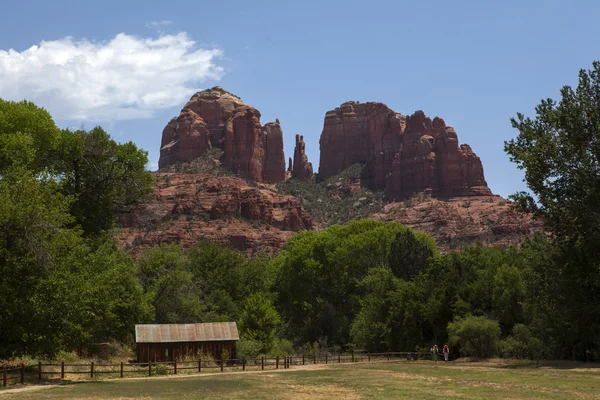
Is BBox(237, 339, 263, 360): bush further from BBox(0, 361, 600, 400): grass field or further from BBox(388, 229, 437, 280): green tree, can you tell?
BBox(388, 229, 437, 280): green tree

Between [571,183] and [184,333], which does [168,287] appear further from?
[571,183]

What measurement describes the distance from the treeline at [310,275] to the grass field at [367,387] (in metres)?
4.41

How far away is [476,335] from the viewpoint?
150 feet

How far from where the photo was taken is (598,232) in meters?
33.1

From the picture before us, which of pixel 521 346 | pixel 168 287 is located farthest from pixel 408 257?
pixel 168 287

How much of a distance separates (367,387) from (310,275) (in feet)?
162

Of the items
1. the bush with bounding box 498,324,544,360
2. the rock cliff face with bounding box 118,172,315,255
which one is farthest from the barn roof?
the rock cliff face with bounding box 118,172,315,255

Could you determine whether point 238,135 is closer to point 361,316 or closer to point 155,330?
point 361,316

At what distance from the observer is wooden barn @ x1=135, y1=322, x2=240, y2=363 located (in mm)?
42906

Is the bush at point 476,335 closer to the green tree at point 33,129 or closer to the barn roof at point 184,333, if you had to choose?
the barn roof at point 184,333

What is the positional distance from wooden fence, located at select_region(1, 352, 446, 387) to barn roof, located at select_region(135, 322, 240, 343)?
74.9 inches

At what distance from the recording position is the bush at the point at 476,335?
149 ft

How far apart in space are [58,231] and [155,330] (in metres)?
15.8

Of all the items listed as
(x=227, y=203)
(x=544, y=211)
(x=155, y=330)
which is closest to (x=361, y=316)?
(x=155, y=330)
